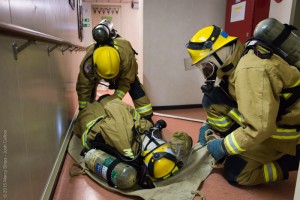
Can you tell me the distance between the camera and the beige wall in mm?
794

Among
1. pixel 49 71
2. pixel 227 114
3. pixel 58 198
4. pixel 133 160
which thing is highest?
pixel 49 71

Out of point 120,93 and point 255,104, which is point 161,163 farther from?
point 120,93

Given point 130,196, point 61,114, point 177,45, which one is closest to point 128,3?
point 177,45

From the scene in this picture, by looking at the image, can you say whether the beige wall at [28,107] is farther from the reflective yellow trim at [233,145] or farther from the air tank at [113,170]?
the reflective yellow trim at [233,145]

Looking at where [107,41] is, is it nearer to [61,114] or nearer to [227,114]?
[61,114]

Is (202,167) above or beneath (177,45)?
beneath

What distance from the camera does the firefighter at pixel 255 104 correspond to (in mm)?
1156

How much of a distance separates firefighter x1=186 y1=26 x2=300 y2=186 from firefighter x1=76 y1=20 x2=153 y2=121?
31.9 inches

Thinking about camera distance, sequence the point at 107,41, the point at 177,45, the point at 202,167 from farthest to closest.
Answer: the point at 177,45
the point at 107,41
the point at 202,167

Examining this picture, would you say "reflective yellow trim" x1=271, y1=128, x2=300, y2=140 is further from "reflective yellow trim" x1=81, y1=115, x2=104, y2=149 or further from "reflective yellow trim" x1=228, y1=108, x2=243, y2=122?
"reflective yellow trim" x1=81, y1=115, x2=104, y2=149

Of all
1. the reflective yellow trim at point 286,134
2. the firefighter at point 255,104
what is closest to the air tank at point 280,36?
the firefighter at point 255,104

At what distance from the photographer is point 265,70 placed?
1.15m

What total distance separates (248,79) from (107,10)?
16.3ft

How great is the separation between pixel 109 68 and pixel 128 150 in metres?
0.80
